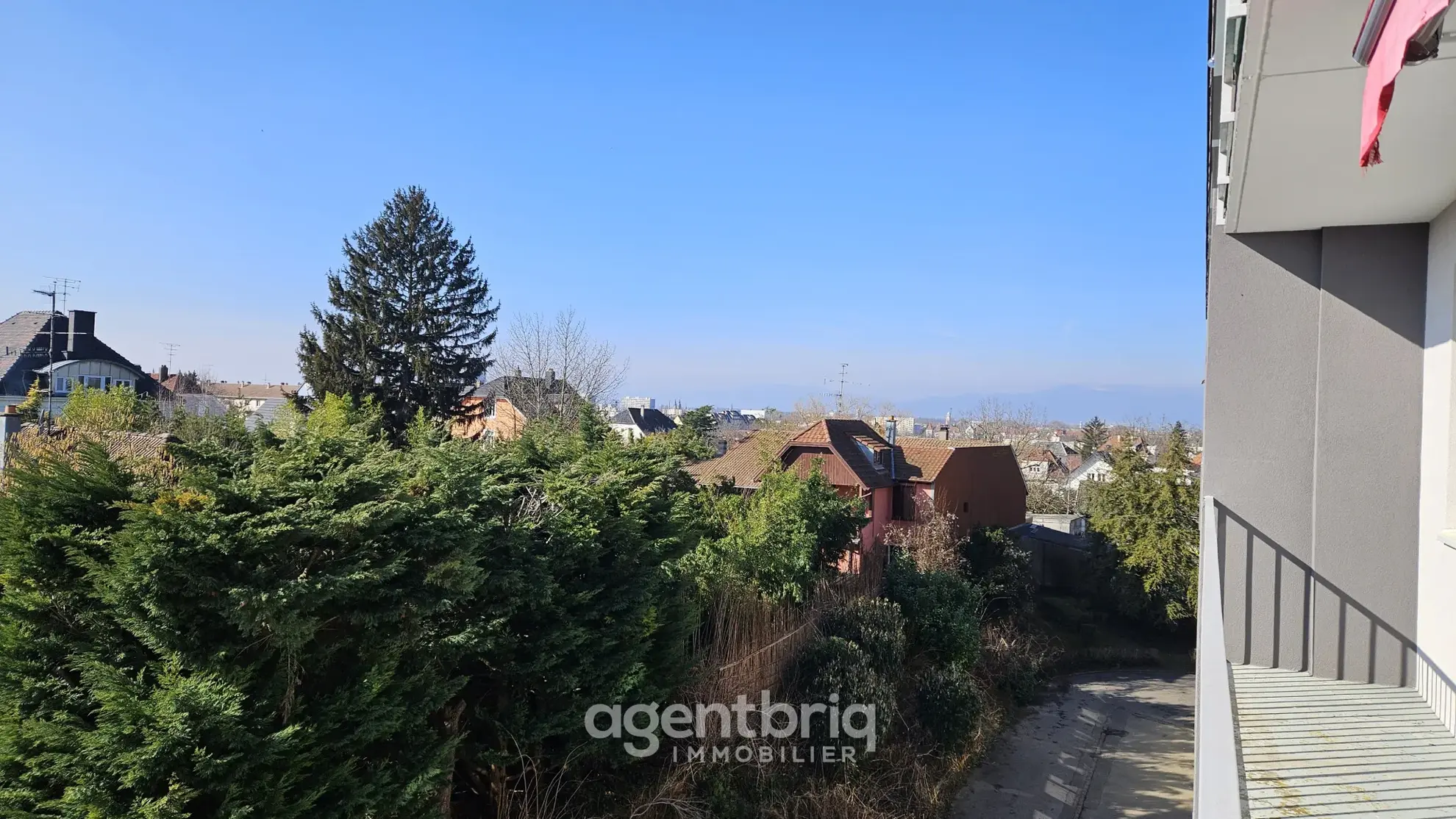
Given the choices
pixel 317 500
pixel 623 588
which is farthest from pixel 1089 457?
pixel 317 500

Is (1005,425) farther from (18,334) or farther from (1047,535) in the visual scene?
(18,334)

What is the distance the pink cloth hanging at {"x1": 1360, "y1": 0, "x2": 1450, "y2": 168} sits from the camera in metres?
1.41

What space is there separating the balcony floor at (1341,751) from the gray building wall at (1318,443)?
1.16 feet

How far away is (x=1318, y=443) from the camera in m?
4.53

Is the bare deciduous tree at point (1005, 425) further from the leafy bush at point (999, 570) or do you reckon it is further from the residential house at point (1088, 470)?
the leafy bush at point (999, 570)

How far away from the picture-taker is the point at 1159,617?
63.6 ft

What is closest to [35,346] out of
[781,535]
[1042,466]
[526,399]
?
[526,399]

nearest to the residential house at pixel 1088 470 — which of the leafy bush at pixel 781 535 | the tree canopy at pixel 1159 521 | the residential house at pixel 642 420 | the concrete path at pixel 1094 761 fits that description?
the tree canopy at pixel 1159 521

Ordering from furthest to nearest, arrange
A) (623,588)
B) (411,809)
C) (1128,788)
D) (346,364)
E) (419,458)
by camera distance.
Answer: (346,364) < (1128,788) < (623,588) < (419,458) < (411,809)

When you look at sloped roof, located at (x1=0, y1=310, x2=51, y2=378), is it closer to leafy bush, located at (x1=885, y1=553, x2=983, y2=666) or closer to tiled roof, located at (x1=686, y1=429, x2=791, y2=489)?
tiled roof, located at (x1=686, y1=429, x2=791, y2=489)

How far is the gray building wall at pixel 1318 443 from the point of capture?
430 centimetres

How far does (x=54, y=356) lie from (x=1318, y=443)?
37.2 metres

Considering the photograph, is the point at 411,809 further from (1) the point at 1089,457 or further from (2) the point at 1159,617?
(1) the point at 1089,457

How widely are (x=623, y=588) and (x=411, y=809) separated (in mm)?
2510
